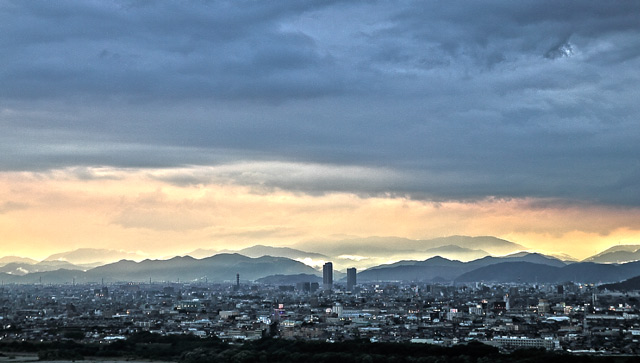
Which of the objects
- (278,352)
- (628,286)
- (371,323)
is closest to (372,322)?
(371,323)

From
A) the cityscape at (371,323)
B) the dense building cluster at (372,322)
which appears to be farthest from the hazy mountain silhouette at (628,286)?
the cityscape at (371,323)

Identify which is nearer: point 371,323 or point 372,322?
point 371,323

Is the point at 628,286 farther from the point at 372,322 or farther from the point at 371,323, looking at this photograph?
the point at 371,323

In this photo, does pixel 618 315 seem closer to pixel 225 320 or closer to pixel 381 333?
pixel 381 333

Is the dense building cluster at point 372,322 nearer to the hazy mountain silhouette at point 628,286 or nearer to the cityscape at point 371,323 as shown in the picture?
the cityscape at point 371,323

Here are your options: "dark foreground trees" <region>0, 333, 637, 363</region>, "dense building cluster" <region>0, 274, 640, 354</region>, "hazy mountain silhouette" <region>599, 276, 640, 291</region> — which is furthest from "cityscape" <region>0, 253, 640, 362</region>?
"hazy mountain silhouette" <region>599, 276, 640, 291</region>

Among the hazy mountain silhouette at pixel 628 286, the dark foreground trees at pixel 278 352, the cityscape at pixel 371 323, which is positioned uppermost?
the hazy mountain silhouette at pixel 628 286

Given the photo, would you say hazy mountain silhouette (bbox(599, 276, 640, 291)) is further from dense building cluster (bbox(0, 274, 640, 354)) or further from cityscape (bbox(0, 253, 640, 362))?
cityscape (bbox(0, 253, 640, 362))

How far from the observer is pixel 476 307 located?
102688 mm

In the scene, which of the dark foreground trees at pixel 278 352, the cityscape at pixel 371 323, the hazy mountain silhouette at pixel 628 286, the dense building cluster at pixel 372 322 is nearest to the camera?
the dark foreground trees at pixel 278 352

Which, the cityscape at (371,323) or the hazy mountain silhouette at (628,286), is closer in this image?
the cityscape at (371,323)

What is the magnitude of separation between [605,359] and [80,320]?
55685 mm

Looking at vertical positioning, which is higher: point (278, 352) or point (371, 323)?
point (371, 323)

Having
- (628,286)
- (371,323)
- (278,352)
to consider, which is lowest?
(278,352)
